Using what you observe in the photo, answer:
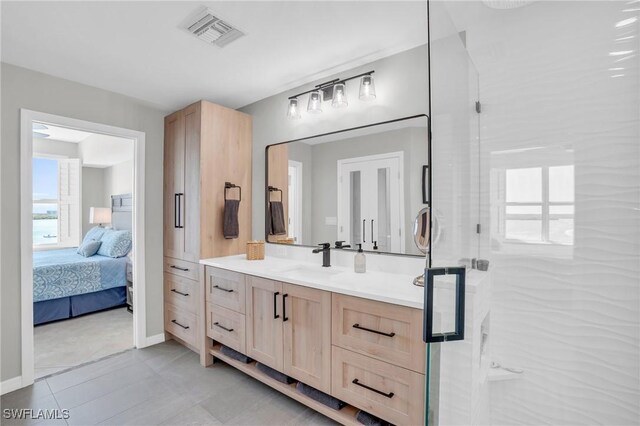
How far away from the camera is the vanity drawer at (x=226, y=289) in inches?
86.7

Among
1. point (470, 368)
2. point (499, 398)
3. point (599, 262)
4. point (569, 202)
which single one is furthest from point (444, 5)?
point (499, 398)

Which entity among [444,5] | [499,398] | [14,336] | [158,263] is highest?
[444,5]

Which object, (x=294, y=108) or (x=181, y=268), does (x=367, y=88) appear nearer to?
(x=294, y=108)

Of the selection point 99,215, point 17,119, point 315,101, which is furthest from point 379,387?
point 99,215

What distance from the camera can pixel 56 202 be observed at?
5.16 meters

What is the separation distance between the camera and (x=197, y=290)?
2.61 meters

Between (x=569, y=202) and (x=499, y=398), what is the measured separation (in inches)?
31.1

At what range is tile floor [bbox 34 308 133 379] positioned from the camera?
2.55 meters

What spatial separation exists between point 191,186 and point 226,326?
1267mm

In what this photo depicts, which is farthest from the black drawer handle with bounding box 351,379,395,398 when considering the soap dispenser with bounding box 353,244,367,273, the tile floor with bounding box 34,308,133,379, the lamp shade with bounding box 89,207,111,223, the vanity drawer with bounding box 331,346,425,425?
the lamp shade with bounding box 89,207,111,223

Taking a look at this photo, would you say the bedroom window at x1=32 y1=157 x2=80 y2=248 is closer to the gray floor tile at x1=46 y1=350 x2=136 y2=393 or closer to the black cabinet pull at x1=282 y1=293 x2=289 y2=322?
the gray floor tile at x1=46 y1=350 x2=136 y2=393

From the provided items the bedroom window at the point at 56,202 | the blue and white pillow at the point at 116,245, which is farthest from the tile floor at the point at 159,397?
the bedroom window at the point at 56,202

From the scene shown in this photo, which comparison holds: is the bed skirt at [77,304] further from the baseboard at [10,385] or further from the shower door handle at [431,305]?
the shower door handle at [431,305]

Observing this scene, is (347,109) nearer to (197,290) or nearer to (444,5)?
(444,5)
